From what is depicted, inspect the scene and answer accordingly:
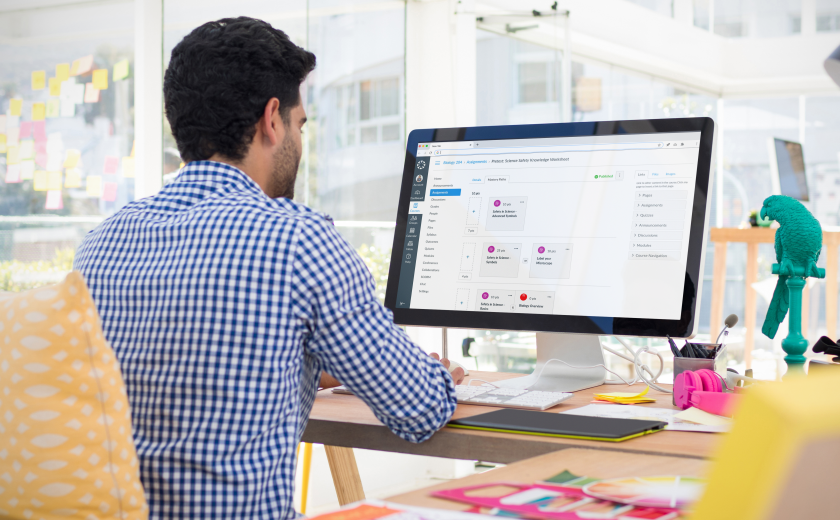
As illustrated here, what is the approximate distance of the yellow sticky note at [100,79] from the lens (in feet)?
9.32

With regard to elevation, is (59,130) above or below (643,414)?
above

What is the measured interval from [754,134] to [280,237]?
7.03 metres

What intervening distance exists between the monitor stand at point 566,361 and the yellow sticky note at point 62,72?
2124mm

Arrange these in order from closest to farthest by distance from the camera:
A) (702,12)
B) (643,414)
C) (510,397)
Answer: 1. (643,414)
2. (510,397)
3. (702,12)

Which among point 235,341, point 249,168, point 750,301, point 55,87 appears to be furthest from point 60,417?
point 750,301

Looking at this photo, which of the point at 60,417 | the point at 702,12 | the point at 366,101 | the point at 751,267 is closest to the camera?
the point at 60,417

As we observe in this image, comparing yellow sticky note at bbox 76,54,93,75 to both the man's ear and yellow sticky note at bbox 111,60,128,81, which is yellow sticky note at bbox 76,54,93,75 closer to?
yellow sticky note at bbox 111,60,128,81

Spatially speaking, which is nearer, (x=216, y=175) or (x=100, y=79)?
(x=216, y=175)

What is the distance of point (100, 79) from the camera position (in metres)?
2.85

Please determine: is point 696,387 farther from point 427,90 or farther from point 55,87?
point 427,90

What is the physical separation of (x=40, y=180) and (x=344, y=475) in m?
1.72

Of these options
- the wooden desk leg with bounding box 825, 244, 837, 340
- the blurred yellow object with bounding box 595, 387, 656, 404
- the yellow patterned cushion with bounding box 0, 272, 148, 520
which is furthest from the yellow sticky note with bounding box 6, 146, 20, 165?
the wooden desk leg with bounding box 825, 244, 837, 340

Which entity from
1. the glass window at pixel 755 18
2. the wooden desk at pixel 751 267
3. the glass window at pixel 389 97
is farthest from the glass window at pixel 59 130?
the glass window at pixel 755 18

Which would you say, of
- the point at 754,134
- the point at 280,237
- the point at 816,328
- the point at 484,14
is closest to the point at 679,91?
the point at 754,134
